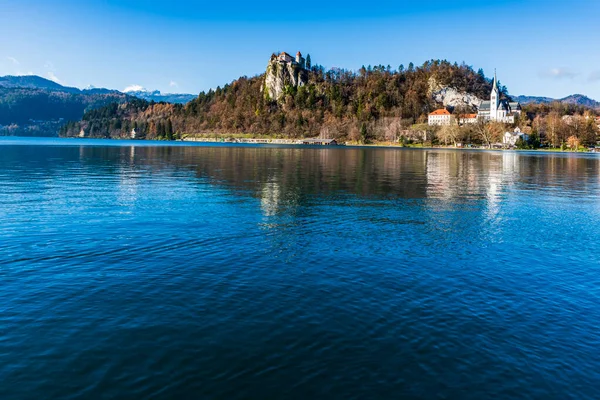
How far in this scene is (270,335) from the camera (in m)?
15.4

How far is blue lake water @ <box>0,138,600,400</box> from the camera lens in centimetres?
1272

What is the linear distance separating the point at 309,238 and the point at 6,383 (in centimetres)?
2039

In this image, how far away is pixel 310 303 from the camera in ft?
60.6

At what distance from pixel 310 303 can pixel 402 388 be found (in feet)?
22.0

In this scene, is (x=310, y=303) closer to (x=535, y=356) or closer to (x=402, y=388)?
(x=402, y=388)

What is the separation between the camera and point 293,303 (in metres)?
18.4

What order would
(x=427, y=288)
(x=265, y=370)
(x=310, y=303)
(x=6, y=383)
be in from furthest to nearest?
(x=427, y=288), (x=310, y=303), (x=265, y=370), (x=6, y=383)

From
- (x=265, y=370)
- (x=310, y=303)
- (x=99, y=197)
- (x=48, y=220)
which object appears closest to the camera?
(x=265, y=370)

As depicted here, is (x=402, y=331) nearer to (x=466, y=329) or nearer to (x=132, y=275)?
(x=466, y=329)

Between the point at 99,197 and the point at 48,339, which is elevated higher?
the point at 99,197

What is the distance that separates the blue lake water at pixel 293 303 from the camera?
1272 centimetres

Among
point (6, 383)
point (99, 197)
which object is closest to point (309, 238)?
point (6, 383)

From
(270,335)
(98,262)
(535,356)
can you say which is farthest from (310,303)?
(98,262)

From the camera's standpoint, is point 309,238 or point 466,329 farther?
point 309,238
